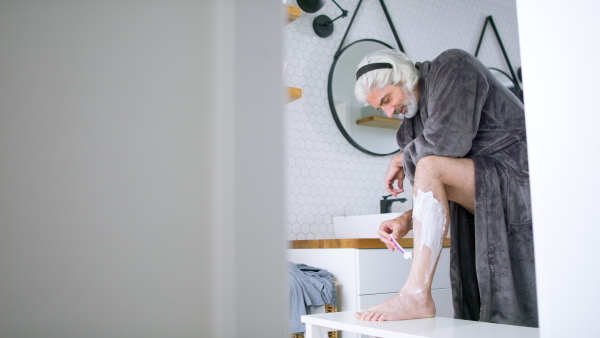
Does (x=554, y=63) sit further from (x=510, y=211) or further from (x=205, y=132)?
(x=510, y=211)

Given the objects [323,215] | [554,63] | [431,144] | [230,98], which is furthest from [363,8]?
[230,98]

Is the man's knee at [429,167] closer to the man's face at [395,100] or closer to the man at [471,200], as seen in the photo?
the man at [471,200]

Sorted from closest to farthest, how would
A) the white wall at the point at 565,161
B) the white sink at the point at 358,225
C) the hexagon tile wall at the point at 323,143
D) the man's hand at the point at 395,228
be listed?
the white wall at the point at 565,161
the man's hand at the point at 395,228
the white sink at the point at 358,225
the hexagon tile wall at the point at 323,143

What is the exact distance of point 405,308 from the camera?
4.53 feet

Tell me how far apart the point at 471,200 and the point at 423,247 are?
10.9 inches

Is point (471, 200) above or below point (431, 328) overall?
above

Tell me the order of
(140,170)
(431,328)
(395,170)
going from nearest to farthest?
(140,170)
(431,328)
(395,170)

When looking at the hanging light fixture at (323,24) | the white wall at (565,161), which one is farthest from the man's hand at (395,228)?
the hanging light fixture at (323,24)

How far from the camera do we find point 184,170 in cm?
24

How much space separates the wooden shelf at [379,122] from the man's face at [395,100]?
3.03 ft

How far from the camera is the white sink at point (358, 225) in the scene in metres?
2.33

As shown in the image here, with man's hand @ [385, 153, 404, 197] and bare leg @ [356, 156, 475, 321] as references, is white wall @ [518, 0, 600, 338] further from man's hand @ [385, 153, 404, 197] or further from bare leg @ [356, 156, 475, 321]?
man's hand @ [385, 153, 404, 197]

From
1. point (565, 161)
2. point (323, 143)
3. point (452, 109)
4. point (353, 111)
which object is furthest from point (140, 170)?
point (353, 111)

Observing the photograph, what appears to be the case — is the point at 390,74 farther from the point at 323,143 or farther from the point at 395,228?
the point at 323,143
